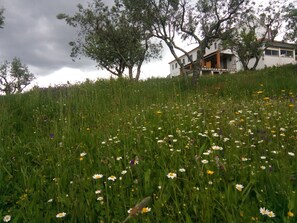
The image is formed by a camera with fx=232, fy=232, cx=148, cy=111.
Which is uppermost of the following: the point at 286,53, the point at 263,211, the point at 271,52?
the point at 271,52

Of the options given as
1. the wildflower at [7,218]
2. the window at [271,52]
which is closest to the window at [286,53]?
the window at [271,52]

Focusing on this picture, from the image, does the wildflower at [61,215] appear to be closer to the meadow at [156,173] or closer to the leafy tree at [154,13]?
the meadow at [156,173]

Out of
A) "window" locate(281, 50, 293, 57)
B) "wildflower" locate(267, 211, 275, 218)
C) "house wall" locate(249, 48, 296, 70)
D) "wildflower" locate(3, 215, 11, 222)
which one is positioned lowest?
"wildflower" locate(267, 211, 275, 218)

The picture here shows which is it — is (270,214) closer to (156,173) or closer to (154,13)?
(156,173)

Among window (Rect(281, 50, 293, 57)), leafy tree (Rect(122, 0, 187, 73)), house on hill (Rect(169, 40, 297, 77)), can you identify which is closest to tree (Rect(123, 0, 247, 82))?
leafy tree (Rect(122, 0, 187, 73))

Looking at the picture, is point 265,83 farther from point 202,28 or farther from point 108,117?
point 202,28

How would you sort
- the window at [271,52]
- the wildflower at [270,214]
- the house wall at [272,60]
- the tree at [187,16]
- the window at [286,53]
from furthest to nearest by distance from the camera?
the window at [286,53]
the window at [271,52]
the house wall at [272,60]
the tree at [187,16]
the wildflower at [270,214]

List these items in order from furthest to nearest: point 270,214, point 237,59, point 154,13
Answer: point 237,59 → point 154,13 → point 270,214

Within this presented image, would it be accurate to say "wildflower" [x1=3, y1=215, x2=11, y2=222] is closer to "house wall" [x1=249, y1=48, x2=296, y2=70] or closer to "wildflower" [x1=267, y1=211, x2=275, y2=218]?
"wildflower" [x1=267, y1=211, x2=275, y2=218]

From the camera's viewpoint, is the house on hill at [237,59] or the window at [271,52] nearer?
the house on hill at [237,59]

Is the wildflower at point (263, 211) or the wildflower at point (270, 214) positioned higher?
the wildflower at point (270, 214)

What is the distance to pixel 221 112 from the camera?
4.21 metres

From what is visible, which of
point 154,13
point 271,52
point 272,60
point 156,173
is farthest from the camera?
point 271,52

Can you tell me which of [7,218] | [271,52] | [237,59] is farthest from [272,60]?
[7,218]
